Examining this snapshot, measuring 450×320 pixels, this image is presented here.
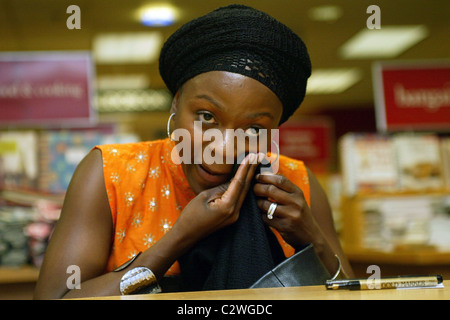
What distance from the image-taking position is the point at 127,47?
22.2ft

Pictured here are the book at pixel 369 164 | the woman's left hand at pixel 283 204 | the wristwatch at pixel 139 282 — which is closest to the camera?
the wristwatch at pixel 139 282

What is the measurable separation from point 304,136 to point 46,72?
343 centimetres

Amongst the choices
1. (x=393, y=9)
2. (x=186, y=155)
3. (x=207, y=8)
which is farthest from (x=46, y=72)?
(x=393, y=9)

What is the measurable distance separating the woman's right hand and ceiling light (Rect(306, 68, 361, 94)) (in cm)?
701

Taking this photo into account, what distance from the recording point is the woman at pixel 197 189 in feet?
3.73

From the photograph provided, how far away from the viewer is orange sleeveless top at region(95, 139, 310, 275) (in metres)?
1.35

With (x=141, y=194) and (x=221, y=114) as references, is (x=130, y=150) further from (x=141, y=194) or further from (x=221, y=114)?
(x=221, y=114)

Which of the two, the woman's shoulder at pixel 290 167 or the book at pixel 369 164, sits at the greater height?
the book at pixel 369 164

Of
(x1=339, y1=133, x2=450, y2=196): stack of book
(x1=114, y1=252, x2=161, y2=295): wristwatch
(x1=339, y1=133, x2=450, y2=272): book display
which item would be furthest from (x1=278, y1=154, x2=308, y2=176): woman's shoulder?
(x1=339, y1=133, x2=450, y2=196): stack of book

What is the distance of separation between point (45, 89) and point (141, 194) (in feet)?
8.28

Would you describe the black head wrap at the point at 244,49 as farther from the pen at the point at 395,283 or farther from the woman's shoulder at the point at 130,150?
the pen at the point at 395,283

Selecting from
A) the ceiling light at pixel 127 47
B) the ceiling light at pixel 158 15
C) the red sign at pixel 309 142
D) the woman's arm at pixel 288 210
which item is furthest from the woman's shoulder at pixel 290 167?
the ceiling light at pixel 127 47

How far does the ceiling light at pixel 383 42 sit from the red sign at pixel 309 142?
1.47 metres

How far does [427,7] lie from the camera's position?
224 inches
